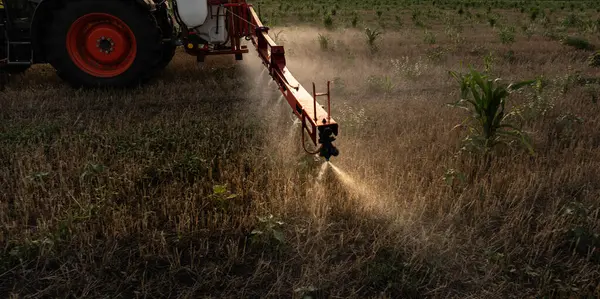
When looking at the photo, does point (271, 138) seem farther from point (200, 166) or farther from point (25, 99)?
point (25, 99)

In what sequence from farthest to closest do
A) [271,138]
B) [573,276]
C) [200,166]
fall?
1. [271,138]
2. [200,166]
3. [573,276]

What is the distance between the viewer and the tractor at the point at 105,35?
5.36m

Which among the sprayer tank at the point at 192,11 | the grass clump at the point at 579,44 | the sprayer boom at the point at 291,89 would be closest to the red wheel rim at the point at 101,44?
the sprayer tank at the point at 192,11

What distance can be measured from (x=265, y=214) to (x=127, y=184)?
115 centimetres

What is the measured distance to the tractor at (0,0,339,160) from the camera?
5359mm

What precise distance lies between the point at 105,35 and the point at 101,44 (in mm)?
126

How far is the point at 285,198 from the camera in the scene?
3293 mm

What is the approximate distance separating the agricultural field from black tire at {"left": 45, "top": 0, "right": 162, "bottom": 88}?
21cm

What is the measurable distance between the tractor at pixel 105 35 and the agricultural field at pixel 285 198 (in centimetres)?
35

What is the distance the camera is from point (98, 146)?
4055 mm

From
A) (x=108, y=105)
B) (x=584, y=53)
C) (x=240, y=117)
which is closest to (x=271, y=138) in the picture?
(x=240, y=117)

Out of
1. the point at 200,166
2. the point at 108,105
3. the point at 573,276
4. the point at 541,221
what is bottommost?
the point at 573,276

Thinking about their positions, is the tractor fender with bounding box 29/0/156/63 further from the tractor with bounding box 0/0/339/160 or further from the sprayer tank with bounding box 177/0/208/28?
the sprayer tank with bounding box 177/0/208/28

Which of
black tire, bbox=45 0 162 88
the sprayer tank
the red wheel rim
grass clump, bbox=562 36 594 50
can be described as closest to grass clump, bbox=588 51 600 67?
grass clump, bbox=562 36 594 50
